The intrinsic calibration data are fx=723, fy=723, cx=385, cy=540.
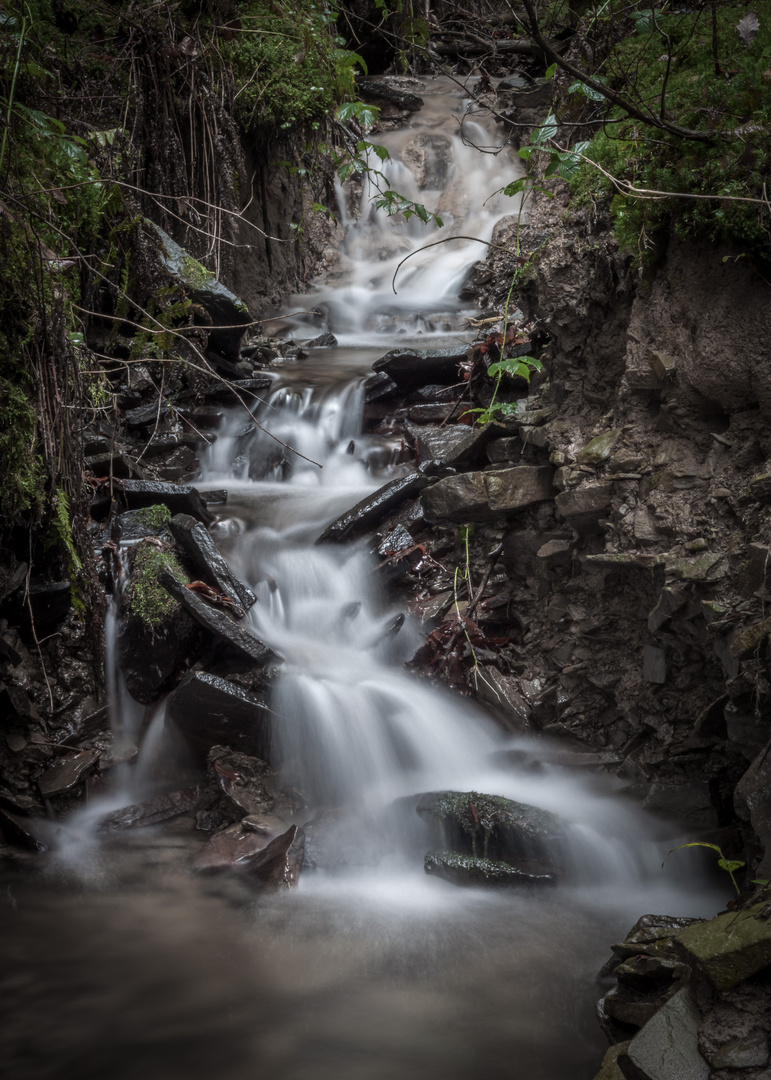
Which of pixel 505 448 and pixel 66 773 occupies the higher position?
pixel 505 448

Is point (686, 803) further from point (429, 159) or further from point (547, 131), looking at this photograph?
point (429, 159)

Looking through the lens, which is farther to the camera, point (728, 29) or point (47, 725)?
point (47, 725)

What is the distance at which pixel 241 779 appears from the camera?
3914 millimetres

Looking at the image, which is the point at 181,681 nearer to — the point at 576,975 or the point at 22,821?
the point at 22,821

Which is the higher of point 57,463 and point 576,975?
point 57,463

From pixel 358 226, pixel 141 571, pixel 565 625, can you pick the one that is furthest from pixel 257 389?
pixel 358 226

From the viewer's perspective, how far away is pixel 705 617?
3.05 metres

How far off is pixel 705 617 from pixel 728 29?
2.87 meters

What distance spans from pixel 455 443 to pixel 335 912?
126 inches

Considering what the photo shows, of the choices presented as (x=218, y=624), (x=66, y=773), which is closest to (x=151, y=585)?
(x=218, y=624)

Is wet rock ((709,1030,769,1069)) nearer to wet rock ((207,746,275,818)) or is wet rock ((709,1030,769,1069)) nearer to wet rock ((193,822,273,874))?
wet rock ((193,822,273,874))

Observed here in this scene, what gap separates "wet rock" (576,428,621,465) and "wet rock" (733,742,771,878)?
64.7 inches

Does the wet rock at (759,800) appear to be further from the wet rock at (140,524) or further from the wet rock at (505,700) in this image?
the wet rock at (140,524)

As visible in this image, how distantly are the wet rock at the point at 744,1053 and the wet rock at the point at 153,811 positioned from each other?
2847 mm
